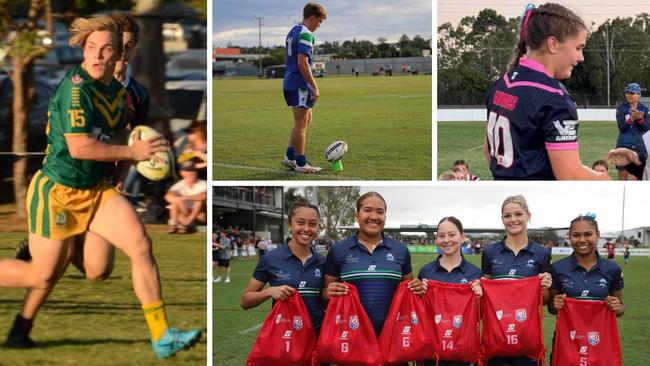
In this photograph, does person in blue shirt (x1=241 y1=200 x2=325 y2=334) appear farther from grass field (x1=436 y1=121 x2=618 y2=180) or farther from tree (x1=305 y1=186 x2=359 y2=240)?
grass field (x1=436 y1=121 x2=618 y2=180)

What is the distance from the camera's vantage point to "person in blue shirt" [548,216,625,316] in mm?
4152

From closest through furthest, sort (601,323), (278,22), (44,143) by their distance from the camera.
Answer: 1. (601,323)
2. (44,143)
3. (278,22)

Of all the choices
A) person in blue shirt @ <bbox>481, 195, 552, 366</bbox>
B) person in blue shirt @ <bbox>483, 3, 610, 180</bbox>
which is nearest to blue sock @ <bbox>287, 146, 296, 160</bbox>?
person in blue shirt @ <bbox>481, 195, 552, 366</bbox>

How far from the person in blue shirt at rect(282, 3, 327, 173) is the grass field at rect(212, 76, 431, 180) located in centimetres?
6

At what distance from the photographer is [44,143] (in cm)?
452

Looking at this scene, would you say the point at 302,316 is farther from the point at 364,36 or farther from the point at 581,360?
the point at 364,36

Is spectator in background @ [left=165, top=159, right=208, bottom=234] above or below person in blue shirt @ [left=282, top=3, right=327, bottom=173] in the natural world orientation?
below

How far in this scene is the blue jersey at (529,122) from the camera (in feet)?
10.9

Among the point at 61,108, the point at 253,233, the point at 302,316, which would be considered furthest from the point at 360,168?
the point at 61,108

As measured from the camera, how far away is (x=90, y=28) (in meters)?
4.37

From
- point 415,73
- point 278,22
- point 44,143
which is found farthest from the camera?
point 415,73

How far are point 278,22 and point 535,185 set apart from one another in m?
1.75

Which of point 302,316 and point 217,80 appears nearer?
point 302,316

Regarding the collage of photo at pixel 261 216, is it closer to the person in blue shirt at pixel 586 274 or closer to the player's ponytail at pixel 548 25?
the person in blue shirt at pixel 586 274
